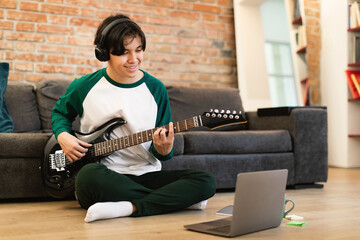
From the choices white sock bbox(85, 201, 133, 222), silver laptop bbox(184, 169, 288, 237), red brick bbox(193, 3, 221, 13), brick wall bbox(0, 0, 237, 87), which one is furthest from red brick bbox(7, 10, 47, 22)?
silver laptop bbox(184, 169, 288, 237)

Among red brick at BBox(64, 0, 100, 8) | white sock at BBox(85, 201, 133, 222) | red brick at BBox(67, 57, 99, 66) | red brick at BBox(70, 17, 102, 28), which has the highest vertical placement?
red brick at BBox(64, 0, 100, 8)

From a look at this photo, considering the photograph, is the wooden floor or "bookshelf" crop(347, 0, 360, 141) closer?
the wooden floor

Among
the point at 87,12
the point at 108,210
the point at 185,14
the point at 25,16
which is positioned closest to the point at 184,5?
the point at 185,14

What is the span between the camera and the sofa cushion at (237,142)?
2691 millimetres

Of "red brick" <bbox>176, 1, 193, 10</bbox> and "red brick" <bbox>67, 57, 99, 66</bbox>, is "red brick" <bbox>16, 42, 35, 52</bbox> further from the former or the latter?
"red brick" <bbox>176, 1, 193, 10</bbox>

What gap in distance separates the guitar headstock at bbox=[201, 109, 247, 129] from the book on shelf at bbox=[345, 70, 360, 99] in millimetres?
2761

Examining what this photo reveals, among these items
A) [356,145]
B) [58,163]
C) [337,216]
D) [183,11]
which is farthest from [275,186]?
[356,145]

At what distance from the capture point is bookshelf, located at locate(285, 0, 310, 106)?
4570 millimetres

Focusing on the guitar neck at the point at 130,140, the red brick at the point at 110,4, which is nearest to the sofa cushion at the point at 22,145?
the guitar neck at the point at 130,140

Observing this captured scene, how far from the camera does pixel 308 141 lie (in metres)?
2.98

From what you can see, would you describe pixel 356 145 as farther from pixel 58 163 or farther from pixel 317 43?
pixel 58 163

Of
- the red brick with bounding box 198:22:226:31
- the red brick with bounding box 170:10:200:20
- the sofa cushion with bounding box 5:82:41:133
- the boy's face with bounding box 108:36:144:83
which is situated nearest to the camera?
the boy's face with bounding box 108:36:144:83

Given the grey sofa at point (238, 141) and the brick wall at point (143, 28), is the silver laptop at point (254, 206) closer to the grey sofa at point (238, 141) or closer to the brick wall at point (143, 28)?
the grey sofa at point (238, 141)

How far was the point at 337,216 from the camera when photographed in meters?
1.94
